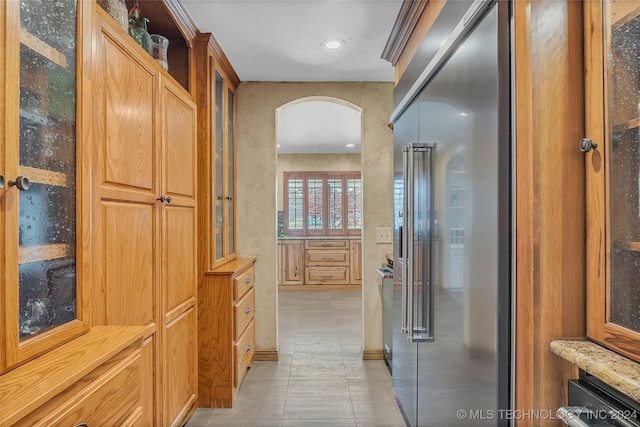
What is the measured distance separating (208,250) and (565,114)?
2.11 metres

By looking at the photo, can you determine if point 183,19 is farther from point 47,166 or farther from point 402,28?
point 47,166

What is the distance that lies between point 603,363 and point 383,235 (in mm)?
2461

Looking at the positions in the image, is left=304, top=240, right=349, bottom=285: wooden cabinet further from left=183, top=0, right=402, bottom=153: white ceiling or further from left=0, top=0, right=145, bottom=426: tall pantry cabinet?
left=0, top=0, right=145, bottom=426: tall pantry cabinet

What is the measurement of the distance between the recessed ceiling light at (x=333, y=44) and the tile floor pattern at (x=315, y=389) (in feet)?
8.21

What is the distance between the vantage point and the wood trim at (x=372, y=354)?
10.4 feet

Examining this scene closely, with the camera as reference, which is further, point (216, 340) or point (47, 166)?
point (216, 340)

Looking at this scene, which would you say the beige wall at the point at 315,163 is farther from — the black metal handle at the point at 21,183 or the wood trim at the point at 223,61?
the black metal handle at the point at 21,183

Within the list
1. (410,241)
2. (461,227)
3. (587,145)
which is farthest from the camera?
(410,241)

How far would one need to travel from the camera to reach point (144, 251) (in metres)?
1.64

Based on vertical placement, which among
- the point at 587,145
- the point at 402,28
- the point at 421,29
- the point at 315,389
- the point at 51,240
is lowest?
the point at 315,389

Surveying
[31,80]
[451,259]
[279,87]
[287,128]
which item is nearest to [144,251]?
[31,80]

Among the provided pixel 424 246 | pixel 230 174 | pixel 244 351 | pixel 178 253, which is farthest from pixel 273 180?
pixel 424 246

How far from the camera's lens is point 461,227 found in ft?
4.17

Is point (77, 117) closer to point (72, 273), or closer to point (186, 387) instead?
point (72, 273)
